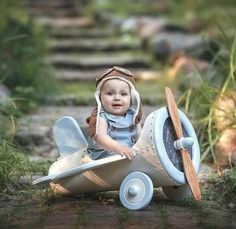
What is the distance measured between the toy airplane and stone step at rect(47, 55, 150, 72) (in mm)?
5125

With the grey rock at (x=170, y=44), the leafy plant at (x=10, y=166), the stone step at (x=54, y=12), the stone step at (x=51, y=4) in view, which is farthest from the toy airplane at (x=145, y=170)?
the stone step at (x=51, y=4)

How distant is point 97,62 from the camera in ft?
27.6

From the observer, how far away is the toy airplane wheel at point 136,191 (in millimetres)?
2990

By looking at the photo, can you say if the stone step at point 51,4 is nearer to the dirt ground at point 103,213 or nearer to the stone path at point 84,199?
the stone path at point 84,199

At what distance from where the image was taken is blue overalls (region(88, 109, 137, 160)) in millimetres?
3209

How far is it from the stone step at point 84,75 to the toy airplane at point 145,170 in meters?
4.59

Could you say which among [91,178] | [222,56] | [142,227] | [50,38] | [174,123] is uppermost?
[50,38]

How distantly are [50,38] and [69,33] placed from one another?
0.40m

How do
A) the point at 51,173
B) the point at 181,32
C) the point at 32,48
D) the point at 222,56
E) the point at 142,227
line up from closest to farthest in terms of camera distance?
the point at 142,227, the point at 51,173, the point at 222,56, the point at 32,48, the point at 181,32

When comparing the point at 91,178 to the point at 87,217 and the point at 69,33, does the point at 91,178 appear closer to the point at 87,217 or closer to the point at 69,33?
the point at 87,217

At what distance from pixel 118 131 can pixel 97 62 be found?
5235 mm

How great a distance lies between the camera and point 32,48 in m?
6.52

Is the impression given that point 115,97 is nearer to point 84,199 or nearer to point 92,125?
point 92,125

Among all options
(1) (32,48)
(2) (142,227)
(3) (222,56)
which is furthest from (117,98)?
(1) (32,48)
